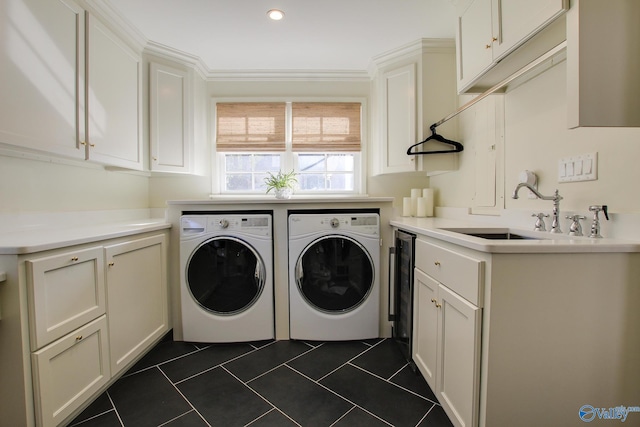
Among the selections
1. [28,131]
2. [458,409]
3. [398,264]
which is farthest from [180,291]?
[458,409]

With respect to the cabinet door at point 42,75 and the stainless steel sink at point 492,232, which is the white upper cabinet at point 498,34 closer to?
the stainless steel sink at point 492,232

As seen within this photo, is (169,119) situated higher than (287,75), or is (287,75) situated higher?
(287,75)

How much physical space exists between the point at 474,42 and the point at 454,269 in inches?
49.6

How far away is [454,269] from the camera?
1.14m

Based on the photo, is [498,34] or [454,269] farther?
[498,34]

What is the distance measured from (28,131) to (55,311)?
2.82 feet

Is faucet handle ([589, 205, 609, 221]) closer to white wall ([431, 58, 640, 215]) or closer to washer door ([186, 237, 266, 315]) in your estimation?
white wall ([431, 58, 640, 215])

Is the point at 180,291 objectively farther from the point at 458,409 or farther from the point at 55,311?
the point at 458,409

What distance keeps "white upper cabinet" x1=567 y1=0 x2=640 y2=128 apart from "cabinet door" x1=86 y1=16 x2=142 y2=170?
232 centimetres

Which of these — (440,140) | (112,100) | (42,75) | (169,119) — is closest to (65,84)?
(42,75)

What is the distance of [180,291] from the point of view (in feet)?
6.50

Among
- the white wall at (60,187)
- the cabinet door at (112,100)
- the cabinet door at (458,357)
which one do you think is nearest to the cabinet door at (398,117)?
the cabinet door at (458,357)

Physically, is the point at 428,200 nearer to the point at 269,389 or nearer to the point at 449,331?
the point at 449,331

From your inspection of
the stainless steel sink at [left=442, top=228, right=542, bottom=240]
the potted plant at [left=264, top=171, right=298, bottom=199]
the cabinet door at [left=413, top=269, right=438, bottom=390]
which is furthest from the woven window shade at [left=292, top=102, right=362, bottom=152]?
the cabinet door at [left=413, top=269, right=438, bottom=390]
